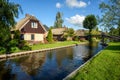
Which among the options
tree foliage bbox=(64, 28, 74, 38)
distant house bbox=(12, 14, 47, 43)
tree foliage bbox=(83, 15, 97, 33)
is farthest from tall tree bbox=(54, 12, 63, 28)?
distant house bbox=(12, 14, 47, 43)

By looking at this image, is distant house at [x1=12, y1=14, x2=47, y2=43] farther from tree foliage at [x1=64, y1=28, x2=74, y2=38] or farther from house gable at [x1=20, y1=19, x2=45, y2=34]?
tree foliage at [x1=64, y1=28, x2=74, y2=38]

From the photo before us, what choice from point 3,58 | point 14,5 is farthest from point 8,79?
point 14,5

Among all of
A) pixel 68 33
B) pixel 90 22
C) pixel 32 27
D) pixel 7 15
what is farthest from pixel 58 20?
pixel 7 15

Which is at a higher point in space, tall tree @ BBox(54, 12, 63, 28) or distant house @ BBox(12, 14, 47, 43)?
tall tree @ BBox(54, 12, 63, 28)

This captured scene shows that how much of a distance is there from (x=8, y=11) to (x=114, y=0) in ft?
88.6

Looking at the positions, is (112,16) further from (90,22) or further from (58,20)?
(58,20)

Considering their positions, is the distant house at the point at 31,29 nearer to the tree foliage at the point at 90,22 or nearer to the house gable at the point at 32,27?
the house gable at the point at 32,27

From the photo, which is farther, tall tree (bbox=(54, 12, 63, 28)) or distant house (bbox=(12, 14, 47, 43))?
Answer: tall tree (bbox=(54, 12, 63, 28))

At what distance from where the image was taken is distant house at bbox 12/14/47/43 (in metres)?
44.0

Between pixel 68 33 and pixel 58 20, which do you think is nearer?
pixel 68 33

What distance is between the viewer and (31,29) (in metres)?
46.2

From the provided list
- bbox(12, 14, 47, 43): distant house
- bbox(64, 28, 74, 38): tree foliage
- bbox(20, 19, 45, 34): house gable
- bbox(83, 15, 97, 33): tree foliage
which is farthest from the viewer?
bbox(83, 15, 97, 33): tree foliage

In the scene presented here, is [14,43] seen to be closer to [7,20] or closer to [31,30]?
[7,20]

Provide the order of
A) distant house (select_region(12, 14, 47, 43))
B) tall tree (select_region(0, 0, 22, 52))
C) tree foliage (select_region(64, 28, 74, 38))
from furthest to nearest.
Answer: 1. tree foliage (select_region(64, 28, 74, 38))
2. distant house (select_region(12, 14, 47, 43))
3. tall tree (select_region(0, 0, 22, 52))
